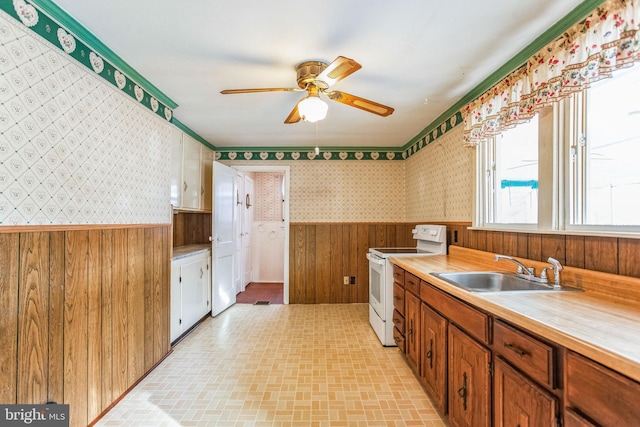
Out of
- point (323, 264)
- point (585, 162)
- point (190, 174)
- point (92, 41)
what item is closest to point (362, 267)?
point (323, 264)

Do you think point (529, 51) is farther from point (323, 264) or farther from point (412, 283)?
point (323, 264)

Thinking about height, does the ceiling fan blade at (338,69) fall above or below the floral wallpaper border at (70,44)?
below

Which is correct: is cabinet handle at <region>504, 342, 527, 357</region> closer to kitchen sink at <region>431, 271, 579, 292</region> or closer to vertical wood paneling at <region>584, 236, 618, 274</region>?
kitchen sink at <region>431, 271, 579, 292</region>

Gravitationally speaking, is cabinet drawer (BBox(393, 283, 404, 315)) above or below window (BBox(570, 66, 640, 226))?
below

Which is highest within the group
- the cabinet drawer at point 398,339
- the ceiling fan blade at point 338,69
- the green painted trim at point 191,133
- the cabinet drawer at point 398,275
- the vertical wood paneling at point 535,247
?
the green painted trim at point 191,133

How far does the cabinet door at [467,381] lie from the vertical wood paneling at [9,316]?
210 cm

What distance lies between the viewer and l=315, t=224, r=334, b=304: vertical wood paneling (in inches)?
161

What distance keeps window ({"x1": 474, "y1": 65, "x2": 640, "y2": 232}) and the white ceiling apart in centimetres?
48

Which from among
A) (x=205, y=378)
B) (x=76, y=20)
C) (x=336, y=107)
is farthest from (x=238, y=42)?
(x=205, y=378)

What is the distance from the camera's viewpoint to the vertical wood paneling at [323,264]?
408 cm

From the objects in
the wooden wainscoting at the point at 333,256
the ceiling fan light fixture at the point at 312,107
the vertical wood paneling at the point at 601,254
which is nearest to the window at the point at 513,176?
the vertical wood paneling at the point at 601,254

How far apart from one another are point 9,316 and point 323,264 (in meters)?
3.21

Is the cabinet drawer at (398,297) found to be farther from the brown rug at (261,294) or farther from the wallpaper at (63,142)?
the wallpaper at (63,142)

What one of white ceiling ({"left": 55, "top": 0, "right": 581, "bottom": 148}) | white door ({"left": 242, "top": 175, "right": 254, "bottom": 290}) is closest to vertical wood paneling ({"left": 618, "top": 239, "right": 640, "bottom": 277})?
white ceiling ({"left": 55, "top": 0, "right": 581, "bottom": 148})
